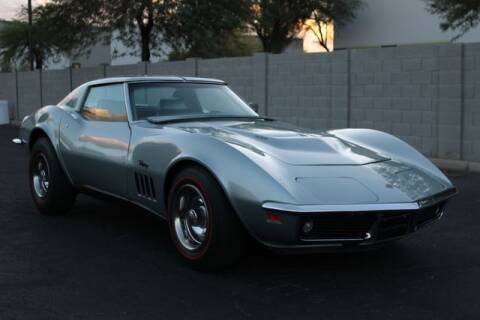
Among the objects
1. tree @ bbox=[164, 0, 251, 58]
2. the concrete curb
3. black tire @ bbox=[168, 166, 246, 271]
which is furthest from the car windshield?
tree @ bbox=[164, 0, 251, 58]

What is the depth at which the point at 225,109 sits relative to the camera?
530 cm

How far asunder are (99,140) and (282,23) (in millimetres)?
35374

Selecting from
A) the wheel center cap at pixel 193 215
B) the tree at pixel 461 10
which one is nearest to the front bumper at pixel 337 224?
the wheel center cap at pixel 193 215

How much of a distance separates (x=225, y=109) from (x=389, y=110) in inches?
257

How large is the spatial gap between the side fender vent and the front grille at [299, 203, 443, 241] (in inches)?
53.0

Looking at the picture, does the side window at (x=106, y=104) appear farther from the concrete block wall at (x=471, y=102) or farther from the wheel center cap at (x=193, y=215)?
the concrete block wall at (x=471, y=102)

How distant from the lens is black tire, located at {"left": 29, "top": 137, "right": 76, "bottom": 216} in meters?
5.65

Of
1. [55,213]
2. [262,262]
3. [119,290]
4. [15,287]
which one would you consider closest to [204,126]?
[262,262]

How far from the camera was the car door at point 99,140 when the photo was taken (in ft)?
16.0

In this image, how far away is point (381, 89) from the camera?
36.9 feet

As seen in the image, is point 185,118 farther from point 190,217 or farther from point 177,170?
point 190,217

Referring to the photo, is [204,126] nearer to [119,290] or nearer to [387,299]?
[119,290]

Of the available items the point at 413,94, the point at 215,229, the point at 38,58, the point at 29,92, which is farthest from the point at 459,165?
the point at 38,58

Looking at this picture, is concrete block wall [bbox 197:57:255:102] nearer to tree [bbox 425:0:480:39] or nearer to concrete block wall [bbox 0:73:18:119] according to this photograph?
tree [bbox 425:0:480:39]
